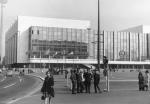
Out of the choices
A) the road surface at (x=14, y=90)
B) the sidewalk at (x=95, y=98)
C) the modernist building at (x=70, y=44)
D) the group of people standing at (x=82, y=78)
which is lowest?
the road surface at (x=14, y=90)

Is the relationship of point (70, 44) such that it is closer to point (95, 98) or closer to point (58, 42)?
point (58, 42)

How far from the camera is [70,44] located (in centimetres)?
12750

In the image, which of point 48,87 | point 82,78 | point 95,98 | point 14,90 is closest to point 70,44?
point 14,90

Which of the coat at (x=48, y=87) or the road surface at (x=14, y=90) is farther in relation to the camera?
the road surface at (x=14, y=90)

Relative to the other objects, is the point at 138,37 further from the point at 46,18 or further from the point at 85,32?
the point at 46,18

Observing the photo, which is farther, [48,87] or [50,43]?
[50,43]

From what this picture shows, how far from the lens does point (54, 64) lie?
12512cm

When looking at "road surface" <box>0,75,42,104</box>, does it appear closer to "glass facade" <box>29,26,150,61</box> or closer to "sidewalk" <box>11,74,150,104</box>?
"sidewalk" <box>11,74,150,104</box>

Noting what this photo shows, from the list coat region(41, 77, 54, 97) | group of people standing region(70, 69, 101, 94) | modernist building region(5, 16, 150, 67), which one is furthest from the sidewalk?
modernist building region(5, 16, 150, 67)

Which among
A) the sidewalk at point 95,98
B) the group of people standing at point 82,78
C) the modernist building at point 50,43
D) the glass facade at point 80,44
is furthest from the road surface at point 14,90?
the modernist building at point 50,43

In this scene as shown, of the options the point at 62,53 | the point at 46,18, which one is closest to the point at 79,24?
the point at 46,18

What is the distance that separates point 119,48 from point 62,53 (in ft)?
93.2

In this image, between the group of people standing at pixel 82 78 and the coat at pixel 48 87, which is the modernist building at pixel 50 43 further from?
the coat at pixel 48 87

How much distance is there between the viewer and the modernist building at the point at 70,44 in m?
124
